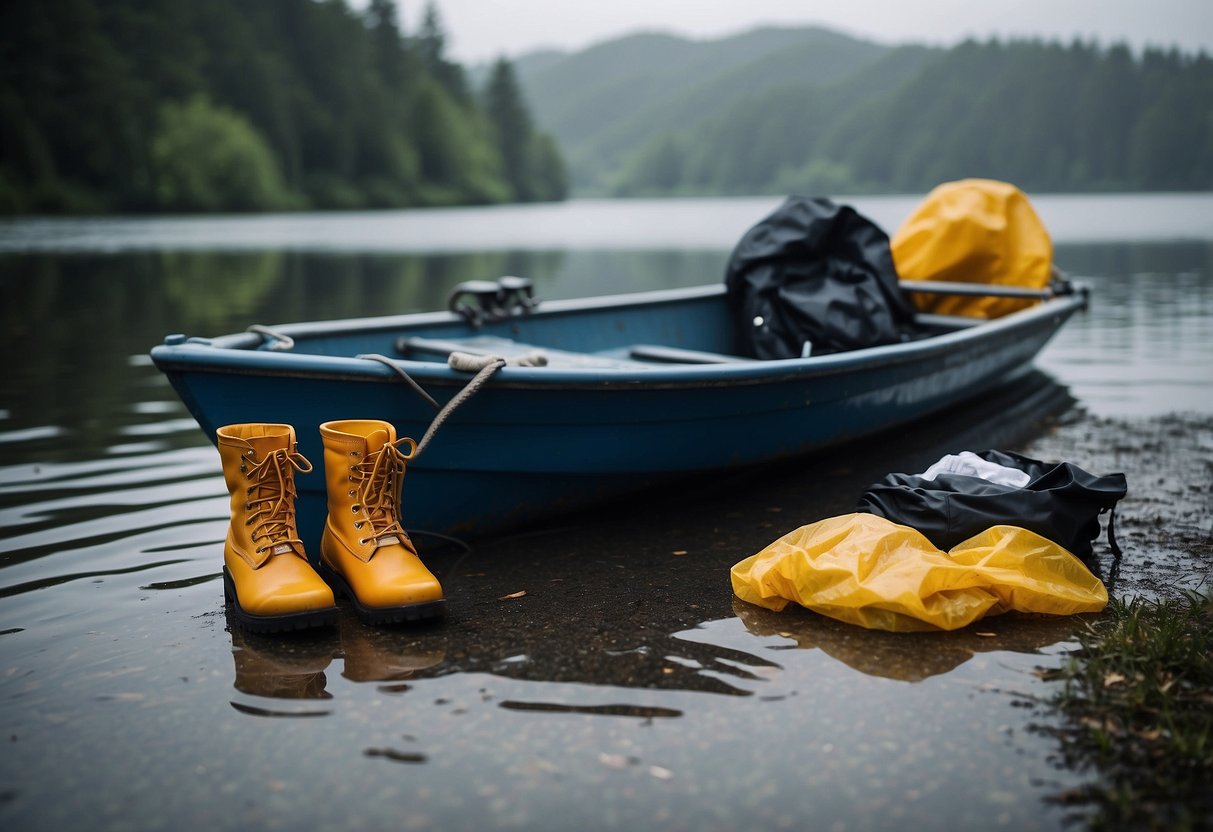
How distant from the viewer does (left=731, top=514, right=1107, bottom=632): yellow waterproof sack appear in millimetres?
3459

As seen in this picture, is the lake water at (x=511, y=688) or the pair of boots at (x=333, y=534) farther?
the pair of boots at (x=333, y=534)

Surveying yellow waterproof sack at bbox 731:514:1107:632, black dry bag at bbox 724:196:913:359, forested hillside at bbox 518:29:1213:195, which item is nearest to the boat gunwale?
black dry bag at bbox 724:196:913:359

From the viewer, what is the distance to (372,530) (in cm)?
371

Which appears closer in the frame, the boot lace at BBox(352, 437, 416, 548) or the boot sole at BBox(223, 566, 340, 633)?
the boot sole at BBox(223, 566, 340, 633)

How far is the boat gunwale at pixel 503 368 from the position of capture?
12.7ft

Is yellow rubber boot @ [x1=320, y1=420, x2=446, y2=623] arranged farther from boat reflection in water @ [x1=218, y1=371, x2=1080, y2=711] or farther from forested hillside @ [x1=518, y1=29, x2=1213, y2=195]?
forested hillside @ [x1=518, y1=29, x2=1213, y2=195]

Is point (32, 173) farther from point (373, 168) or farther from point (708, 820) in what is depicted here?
point (708, 820)

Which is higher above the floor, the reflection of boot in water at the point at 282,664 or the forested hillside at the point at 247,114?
the forested hillside at the point at 247,114

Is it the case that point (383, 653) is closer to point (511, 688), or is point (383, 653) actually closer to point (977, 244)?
point (511, 688)

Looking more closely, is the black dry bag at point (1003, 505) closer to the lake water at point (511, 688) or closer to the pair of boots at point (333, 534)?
the lake water at point (511, 688)

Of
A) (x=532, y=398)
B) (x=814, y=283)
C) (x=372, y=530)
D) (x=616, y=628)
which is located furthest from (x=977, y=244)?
(x=372, y=530)

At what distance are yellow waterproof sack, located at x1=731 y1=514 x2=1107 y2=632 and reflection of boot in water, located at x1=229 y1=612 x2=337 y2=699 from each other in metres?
1.53

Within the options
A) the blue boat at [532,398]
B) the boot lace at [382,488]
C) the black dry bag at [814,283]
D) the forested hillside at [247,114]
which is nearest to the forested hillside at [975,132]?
the forested hillside at [247,114]

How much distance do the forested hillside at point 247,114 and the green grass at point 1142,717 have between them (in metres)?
60.8
